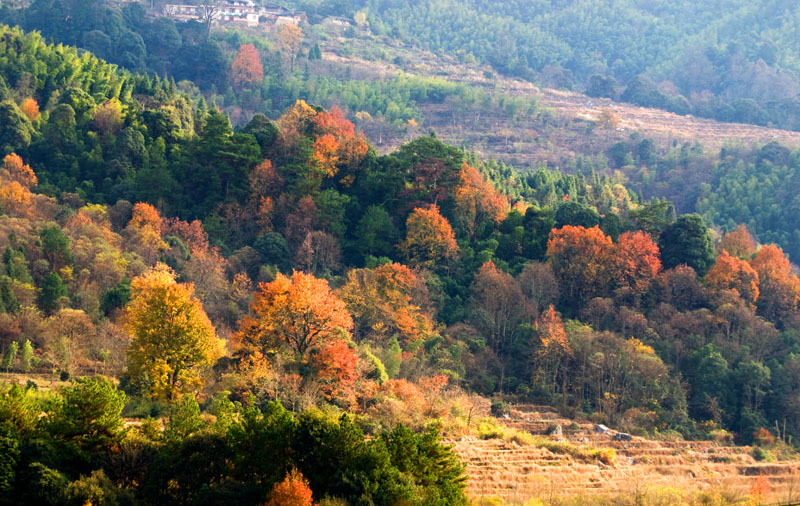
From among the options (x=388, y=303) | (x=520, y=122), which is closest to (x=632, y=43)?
(x=520, y=122)

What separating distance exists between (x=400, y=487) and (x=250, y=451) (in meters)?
4.66

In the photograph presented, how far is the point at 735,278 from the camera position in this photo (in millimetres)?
54562

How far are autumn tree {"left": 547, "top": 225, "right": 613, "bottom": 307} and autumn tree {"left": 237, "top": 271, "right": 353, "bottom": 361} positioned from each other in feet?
59.0

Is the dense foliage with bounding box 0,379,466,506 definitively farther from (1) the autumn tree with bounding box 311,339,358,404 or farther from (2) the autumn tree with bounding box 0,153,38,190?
(2) the autumn tree with bounding box 0,153,38,190

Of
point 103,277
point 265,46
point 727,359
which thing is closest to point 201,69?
point 265,46

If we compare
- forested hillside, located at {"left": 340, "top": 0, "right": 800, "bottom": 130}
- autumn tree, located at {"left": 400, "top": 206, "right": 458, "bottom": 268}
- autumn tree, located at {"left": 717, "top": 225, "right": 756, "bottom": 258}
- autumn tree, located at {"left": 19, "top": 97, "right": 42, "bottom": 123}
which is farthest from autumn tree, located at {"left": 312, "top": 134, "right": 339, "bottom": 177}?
forested hillside, located at {"left": 340, "top": 0, "right": 800, "bottom": 130}

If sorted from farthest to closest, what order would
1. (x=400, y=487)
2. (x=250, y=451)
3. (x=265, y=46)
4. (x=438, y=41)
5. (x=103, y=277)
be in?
1. (x=438, y=41)
2. (x=265, y=46)
3. (x=103, y=277)
4. (x=250, y=451)
5. (x=400, y=487)

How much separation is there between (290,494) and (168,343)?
14614 millimetres

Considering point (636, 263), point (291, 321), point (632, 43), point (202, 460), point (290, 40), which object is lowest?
point (290, 40)

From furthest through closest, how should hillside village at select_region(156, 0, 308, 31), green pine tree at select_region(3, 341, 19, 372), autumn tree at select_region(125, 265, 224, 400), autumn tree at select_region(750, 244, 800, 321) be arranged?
1. hillside village at select_region(156, 0, 308, 31)
2. autumn tree at select_region(750, 244, 800, 321)
3. green pine tree at select_region(3, 341, 19, 372)
4. autumn tree at select_region(125, 265, 224, 400)

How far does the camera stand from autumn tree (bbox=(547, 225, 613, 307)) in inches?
2181

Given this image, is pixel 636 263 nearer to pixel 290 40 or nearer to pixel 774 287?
pixel 774 287

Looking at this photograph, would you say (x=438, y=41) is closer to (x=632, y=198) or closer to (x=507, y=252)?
(x=632, y=198)

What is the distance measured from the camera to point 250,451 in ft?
93.0
